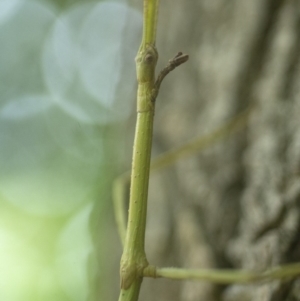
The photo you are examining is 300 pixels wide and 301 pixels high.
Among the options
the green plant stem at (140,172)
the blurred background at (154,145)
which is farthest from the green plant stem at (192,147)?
the green plant stem at (140,172)

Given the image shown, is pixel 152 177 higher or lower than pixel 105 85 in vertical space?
lower

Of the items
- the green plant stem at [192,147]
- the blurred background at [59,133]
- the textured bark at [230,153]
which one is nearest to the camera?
the textured bark at [230,153]

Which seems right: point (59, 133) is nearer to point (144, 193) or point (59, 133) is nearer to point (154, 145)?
point (154, 145)

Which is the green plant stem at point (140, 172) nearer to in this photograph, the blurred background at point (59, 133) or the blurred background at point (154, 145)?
the blurred background at point (154, 145)

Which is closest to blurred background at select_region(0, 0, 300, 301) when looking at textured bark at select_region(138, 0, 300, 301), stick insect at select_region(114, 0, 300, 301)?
textured bark at select_region(138, 0, 300, 301)

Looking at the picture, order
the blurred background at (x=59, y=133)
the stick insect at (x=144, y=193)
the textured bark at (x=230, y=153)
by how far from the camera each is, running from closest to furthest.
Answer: the stick insect at (x=144, y=193), the textured bark at (x=230, y=153), the blurred background at (x=59, y=133)

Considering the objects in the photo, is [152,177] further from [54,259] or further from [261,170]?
[54,259]

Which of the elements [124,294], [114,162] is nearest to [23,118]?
[114,162]

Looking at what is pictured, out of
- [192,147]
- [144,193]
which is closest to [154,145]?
[192,147]
